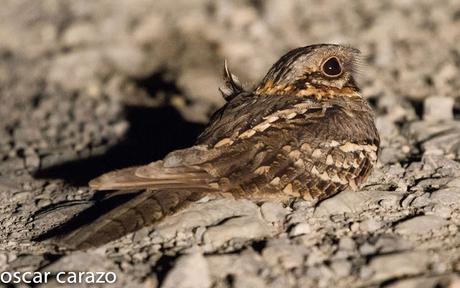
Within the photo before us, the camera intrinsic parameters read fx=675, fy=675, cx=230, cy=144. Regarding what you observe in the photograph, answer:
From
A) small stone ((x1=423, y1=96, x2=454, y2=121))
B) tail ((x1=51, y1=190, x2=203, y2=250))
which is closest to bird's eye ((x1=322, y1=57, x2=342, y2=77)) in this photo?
tail ((x1=51, y1=190, x2=203, y2=250))

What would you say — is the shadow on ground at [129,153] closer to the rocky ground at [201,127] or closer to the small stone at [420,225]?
the rocky ground at [201,127]

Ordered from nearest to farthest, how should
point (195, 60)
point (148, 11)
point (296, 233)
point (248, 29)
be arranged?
1. point (296, 233)
2. point (195, 60)
3. point (248, 29)
4. point (148, 11)

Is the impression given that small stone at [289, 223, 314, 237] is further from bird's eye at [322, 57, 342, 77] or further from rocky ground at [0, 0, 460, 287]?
bird's eye at [322, 57, 342, 77]

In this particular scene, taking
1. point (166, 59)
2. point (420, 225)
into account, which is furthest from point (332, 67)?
point (166, 59)

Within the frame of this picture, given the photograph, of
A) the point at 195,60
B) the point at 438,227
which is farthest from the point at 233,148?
the point at 195,60

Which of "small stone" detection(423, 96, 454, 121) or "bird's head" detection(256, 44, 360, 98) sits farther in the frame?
"small stone" detection(423, 96, 454, 121)

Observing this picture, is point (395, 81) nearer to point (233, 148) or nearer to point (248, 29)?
Answer: point (248, 29)

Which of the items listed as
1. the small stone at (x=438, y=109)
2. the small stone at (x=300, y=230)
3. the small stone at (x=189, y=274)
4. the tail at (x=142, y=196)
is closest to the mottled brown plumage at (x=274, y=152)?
the tail at (x=142, y=196)
